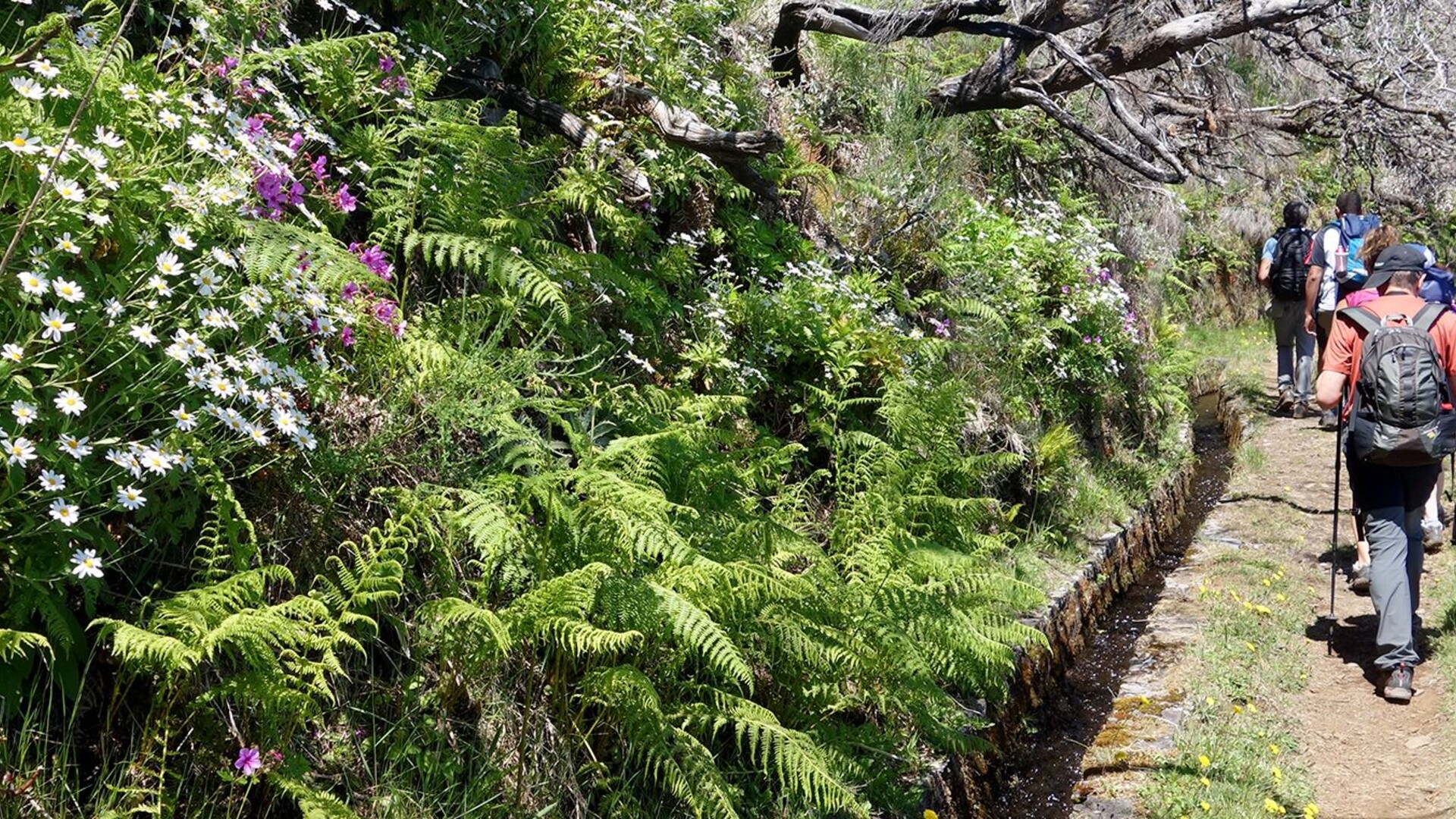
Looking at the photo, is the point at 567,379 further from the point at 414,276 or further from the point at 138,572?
the point at 138,572

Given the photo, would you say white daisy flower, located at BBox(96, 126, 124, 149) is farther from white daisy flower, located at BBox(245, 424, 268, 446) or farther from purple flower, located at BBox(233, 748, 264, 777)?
purple flower, located at BBox(233, 748, 264, 777)

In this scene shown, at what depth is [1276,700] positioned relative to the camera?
5879mm

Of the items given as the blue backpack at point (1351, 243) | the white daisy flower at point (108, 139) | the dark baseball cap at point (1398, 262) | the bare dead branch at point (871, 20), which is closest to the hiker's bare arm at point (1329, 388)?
the dark baseball cap at point (1398, 262)

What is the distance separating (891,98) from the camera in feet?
27.0

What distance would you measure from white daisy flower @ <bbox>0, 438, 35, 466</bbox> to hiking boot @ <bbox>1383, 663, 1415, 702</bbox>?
5.92 m

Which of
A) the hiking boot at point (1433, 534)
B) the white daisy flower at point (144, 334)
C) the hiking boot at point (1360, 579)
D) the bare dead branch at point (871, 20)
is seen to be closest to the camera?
the white daisy flower at point (144, 334)

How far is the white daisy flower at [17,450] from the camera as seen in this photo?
2.31 m

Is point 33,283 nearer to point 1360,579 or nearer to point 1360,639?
point 1360,639

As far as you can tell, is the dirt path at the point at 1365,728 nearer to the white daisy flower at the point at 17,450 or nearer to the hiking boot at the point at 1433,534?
the hiking boot at the point at 1433,534

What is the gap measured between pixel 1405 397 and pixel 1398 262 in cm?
77

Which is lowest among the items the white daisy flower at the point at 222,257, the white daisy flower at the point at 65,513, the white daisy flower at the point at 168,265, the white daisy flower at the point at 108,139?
the white daisy flower at the point at 65,513

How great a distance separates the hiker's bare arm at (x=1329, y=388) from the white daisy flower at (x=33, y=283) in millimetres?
5476

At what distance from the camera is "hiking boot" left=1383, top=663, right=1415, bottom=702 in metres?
5.80

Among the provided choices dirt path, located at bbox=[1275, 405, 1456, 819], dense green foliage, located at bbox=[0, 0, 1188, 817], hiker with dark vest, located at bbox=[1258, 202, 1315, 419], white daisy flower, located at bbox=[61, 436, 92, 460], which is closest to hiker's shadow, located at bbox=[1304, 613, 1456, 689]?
dirt path, located at bbox=[1275, 405, 1456, 819]
